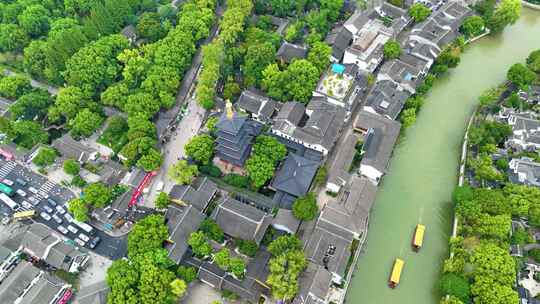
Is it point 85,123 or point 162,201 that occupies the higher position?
point 85,123

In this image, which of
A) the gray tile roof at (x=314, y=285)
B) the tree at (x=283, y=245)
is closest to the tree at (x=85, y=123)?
the tree at (x=283, y=245)

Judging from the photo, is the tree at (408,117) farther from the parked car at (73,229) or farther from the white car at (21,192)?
the white car at (21,192)

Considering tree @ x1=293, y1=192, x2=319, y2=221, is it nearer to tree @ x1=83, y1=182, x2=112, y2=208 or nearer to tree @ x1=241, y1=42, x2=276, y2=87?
tree @ x1=241, y1=42, x2=276, y2=87

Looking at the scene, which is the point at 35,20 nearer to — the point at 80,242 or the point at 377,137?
the point at 80,242

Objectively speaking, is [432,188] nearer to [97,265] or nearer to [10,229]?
[97,265]

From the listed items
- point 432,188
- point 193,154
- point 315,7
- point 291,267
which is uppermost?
point 315,7

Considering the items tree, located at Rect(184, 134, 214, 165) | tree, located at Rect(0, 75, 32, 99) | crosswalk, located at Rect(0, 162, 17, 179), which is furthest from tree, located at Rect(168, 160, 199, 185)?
tree, located at Rect(0, 75, 32, 99)

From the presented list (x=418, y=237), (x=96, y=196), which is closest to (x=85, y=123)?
(x=96, y=196)

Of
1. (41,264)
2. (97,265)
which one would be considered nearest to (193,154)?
(97,265)
